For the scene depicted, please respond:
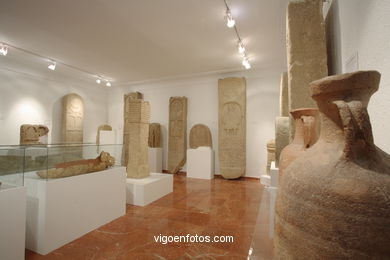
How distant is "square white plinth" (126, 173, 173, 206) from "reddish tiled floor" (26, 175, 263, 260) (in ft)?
0.45

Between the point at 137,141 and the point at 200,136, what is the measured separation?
9.17 ft

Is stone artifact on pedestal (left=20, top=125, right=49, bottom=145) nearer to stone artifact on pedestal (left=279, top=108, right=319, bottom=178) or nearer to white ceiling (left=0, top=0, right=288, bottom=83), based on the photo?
white ceiling (left=0, top=0, right=288, bottom=83)

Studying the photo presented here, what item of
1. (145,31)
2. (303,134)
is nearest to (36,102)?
(145,31)

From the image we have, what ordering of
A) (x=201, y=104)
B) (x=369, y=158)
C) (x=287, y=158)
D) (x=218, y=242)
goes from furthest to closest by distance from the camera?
(x=201, y=104) < (x=218, y=242) < (x=287, y=158) < (x=369, y=158)

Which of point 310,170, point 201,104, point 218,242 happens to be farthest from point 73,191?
point 201,104

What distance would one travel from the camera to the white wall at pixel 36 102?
545cm

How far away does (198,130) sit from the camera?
6.54 m

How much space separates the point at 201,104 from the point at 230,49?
2.51 m

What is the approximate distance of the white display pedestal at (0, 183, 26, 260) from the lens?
1.78 metres

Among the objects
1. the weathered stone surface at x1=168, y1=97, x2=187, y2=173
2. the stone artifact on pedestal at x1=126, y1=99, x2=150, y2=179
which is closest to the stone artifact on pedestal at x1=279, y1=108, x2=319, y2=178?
the stone artifact on pedestal at x1=126, y1=99, x2=150, y2=179

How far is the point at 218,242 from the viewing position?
235 cm

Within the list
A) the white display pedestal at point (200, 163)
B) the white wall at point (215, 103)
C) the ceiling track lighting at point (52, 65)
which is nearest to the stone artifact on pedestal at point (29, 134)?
the ceiling track lighting at point (52, 65)

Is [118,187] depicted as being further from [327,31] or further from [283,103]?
[327,31]

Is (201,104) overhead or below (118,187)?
overhead
